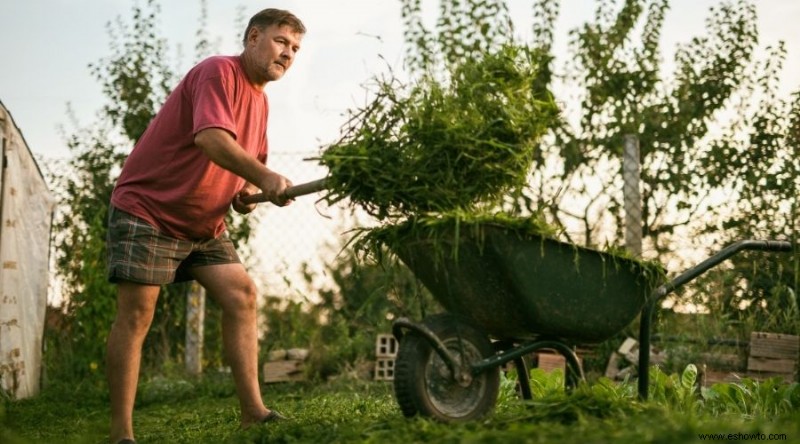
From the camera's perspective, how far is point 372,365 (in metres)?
5.81

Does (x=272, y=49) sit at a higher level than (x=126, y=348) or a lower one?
higher

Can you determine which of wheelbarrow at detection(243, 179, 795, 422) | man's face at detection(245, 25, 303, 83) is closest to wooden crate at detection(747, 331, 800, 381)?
wheelbarrow at detection(243, 179, 795, 422)

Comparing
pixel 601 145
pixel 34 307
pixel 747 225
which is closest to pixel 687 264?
pixel 747 225

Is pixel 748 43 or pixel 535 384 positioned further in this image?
pixel 748 43

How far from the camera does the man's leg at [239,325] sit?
11.1ft

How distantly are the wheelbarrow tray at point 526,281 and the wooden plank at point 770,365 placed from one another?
90.0 inches

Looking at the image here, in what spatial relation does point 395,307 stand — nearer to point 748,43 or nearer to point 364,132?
point 748,43

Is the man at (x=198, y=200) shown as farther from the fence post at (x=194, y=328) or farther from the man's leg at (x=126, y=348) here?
the fence post at (x=194, y=328)

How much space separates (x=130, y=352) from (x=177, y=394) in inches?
96.0

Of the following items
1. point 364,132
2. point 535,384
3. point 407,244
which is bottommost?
point 535,384

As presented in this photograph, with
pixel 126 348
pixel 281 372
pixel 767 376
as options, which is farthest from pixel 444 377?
pixel 281 372

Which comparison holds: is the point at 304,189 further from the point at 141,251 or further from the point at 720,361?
the point at 720,361

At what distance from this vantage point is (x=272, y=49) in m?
3.32

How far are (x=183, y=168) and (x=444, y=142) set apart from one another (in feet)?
3.42
